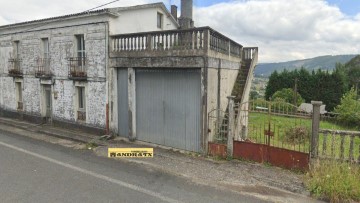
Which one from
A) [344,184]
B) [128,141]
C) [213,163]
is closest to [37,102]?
[128,141]

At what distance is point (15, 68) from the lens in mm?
16469

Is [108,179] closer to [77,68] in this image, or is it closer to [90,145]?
[90,145]

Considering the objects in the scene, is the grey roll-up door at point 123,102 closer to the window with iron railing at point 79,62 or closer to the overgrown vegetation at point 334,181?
the window with iron railing at point 79,62

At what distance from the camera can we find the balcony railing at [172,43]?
9.49 m

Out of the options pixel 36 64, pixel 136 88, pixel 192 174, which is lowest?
pixel 192 174

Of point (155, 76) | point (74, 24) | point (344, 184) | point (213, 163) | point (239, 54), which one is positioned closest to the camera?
point (344, 184)

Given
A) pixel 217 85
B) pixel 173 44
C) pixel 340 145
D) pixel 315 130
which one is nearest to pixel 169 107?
pixel 217 85

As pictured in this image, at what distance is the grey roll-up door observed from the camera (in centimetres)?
1170

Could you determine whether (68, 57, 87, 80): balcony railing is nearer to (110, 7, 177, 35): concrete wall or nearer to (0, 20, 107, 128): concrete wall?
(0, 20, 107, 128): concrete wall

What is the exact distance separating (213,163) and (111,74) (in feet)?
19.4

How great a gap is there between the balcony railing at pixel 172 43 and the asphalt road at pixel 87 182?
4244mm

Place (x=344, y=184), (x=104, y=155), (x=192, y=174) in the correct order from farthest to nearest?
(x=104, y=155) < (x=192, y=174) < (x=344, y=184)

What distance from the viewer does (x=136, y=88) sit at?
1142 cm

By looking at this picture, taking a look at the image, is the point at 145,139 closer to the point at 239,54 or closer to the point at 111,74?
the point at 111,74
